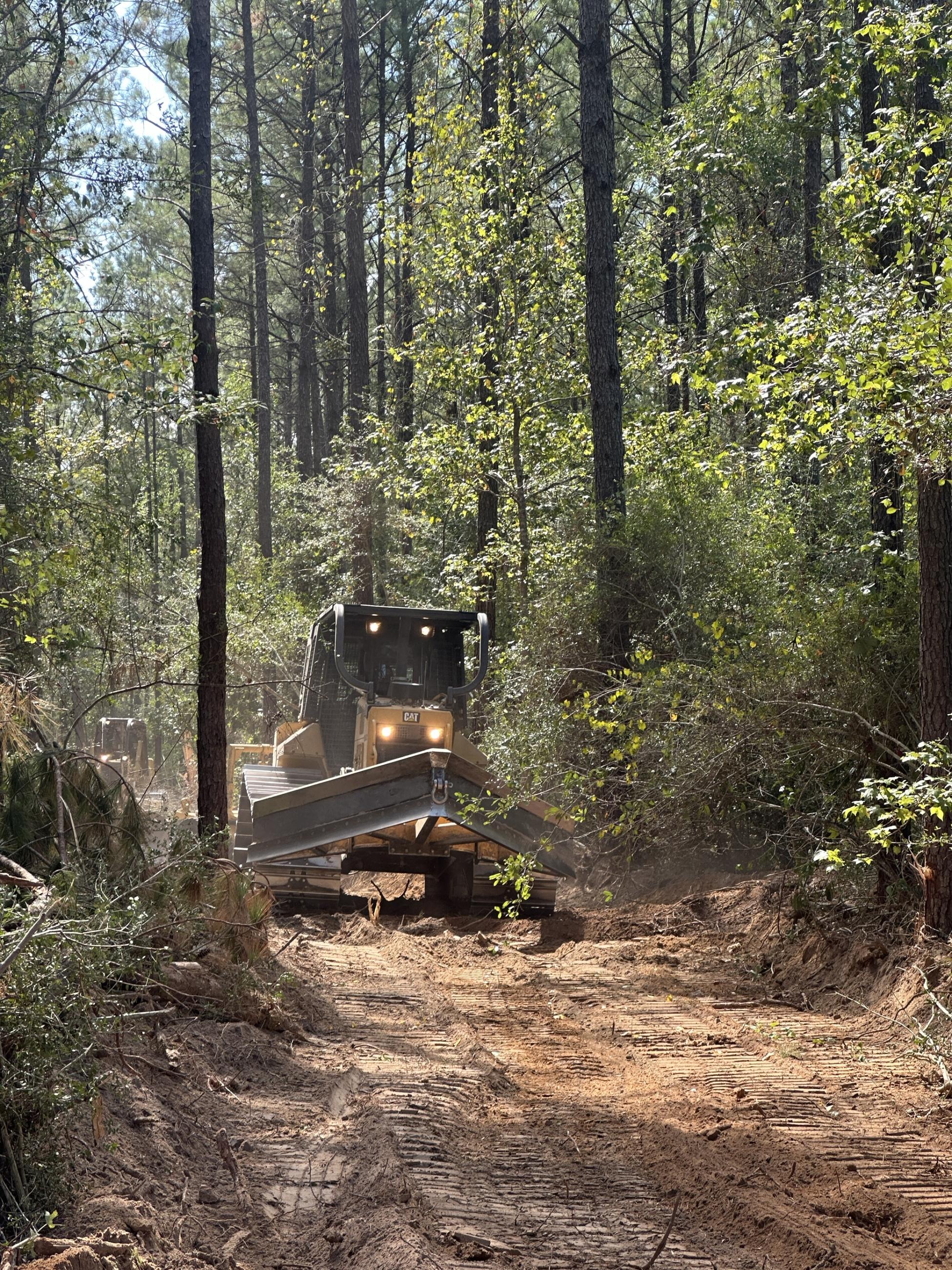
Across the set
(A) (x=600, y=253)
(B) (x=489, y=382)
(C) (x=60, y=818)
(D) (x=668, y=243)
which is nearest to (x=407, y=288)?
(D) (x=668, y=243)

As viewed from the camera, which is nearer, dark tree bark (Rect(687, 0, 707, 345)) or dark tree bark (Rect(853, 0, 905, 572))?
dark tree bark (Rect(853, 0, 905, 572))

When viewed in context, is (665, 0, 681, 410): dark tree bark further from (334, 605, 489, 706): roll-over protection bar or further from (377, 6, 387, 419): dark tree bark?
(334, 605, 489, 706): roll-over protection bar

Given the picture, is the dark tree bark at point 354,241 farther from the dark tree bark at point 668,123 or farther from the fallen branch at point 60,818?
the fallen branch at point 60,818

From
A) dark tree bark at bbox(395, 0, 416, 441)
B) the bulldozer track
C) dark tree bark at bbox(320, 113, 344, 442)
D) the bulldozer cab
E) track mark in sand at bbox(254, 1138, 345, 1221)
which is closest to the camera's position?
the bulldozer track

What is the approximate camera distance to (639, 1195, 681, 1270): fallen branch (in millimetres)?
4172

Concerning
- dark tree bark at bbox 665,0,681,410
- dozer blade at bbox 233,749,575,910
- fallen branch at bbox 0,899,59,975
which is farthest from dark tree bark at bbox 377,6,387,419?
fallen branch at bbox 0,899,59,975

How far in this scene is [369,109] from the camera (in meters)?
34.6

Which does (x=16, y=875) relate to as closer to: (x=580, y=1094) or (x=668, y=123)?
(x=580, y=1094)

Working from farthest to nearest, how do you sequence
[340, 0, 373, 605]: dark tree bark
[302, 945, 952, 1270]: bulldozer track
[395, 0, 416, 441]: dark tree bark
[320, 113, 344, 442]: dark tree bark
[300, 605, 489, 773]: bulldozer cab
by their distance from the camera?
[320, 113, 344, 442]: dark tree bark, [395, 0, 416, 441]: dark tree bark, [340, 0, 373, 605]: dark tree bark, [300, 605, 489, 773]: bulldozer cab, [302, 945, 952, 1270]: bulldozer track

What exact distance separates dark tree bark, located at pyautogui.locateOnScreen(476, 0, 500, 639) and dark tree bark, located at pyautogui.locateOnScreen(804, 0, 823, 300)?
15.1ft

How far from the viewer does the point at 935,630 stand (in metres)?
8.33

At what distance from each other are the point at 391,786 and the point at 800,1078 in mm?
5445

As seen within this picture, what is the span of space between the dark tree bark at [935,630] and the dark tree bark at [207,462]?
21.4 ft

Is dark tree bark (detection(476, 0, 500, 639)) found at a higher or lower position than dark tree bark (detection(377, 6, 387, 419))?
lower
